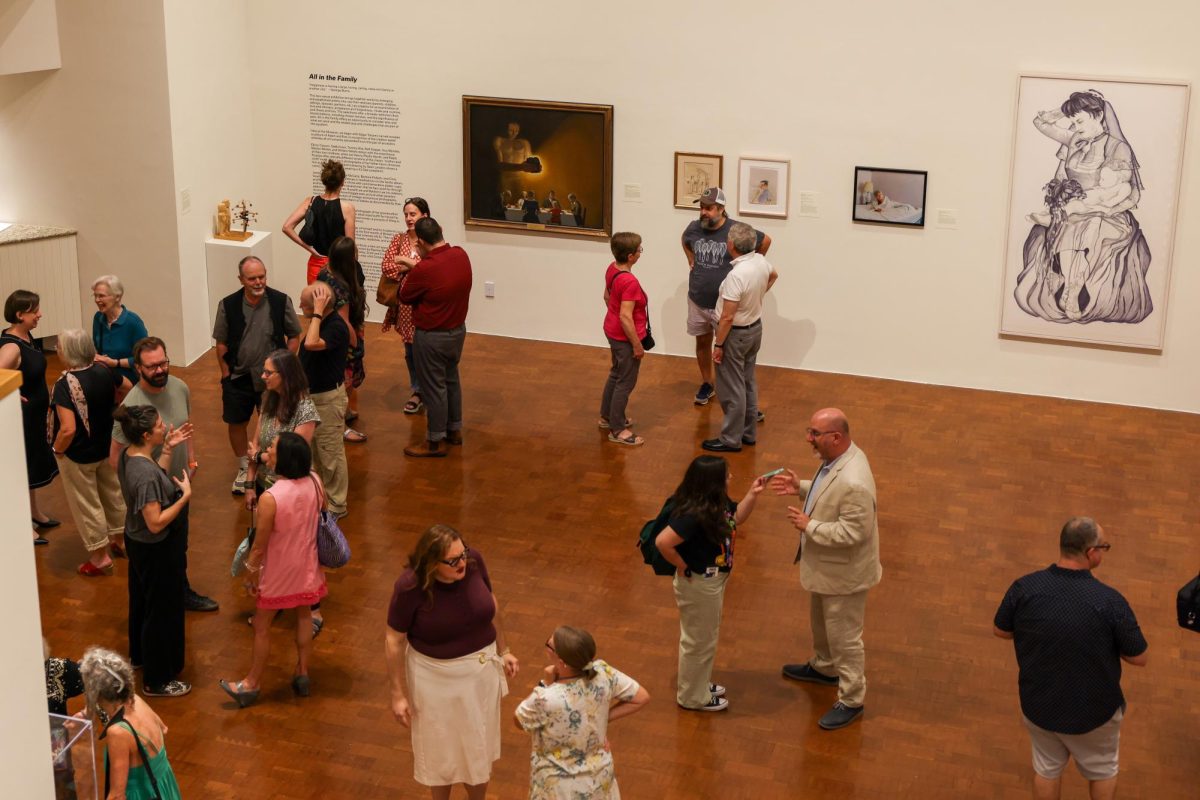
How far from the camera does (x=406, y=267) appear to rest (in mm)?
11281

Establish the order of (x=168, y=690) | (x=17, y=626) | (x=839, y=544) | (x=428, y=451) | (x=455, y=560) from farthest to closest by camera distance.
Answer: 1. (x=428, y=451)
2. (x=168, y=690)
3. (x=839, y=544)
4. (x=455, y=560)
5. (x=17, y=626)

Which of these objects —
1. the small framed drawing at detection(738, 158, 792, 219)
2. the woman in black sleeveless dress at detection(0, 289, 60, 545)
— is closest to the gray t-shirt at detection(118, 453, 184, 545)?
the woman in black sleeveless dress at detection(0, 289, 60, 545)

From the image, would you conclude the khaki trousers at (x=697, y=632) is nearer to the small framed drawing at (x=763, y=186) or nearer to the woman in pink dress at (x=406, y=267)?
the woman in pink dress at (x=406, y=267)

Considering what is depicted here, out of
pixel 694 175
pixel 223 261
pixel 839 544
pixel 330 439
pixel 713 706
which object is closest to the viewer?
pixel 839 544

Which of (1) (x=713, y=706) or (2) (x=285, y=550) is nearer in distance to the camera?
(2) (x=285, y=550)

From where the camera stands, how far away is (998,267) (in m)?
12.5

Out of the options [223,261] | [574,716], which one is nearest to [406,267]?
[223,261]

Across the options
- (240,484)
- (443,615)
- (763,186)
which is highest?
(763,186)

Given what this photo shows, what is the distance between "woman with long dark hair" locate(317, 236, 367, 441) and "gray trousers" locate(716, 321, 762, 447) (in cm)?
283

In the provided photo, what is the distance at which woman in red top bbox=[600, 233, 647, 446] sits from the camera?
10.9 m

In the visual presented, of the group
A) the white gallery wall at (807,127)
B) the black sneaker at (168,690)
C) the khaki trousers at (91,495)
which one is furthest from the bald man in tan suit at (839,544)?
the white gallery wall at (807,127)

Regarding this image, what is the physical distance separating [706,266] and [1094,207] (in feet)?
10.9

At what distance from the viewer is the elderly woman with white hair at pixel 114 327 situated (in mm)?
9516

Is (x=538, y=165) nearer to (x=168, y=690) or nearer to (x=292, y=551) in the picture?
(x=292, y=551)
